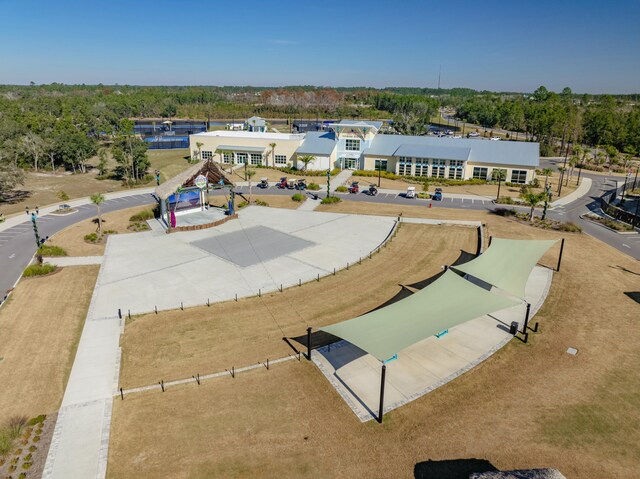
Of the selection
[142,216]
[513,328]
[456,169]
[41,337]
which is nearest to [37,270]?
[41,337]

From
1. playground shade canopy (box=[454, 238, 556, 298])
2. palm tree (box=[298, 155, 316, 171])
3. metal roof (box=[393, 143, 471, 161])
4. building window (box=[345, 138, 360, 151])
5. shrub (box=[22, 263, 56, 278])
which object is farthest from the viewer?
building window (box=[345, 138, 360, 151])

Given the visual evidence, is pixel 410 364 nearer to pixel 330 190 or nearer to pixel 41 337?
pixel 41 337

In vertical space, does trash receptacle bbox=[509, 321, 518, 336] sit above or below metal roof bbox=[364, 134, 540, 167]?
below

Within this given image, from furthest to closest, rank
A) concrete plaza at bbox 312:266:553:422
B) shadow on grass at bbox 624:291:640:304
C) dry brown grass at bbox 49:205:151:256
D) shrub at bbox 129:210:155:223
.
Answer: shrub at bbox 129:210:155:223
dry brown grass at bbox 49:205:151:256
shadow on grass at bbox 624:291:640:304
concrete plaza at bbox 312:266:553:422

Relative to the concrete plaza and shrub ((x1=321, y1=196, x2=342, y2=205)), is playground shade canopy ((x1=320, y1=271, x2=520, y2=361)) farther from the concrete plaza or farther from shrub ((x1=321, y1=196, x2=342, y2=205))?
shrub ((x1=321, y1=196, x2=342, y2=205))

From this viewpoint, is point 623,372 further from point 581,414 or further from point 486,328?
point 486,328

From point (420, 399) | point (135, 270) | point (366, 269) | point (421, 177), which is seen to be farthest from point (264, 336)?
point (421, 177)

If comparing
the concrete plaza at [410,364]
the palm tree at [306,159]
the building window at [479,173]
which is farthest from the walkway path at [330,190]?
the concrete plaza at [410,364]

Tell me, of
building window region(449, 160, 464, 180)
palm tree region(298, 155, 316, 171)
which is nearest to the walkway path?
palm tree region(298, 155, 316, 171)
